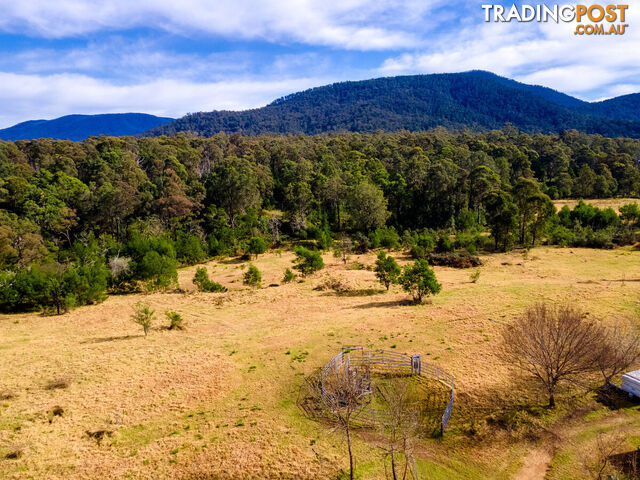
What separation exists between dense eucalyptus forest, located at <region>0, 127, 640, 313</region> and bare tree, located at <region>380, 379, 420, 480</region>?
35.6 meters

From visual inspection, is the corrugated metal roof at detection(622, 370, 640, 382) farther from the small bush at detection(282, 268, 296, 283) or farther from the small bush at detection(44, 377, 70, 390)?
the small bush at detection(282, 268, 296, 283)

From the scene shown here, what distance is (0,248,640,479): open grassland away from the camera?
16453 millimetres

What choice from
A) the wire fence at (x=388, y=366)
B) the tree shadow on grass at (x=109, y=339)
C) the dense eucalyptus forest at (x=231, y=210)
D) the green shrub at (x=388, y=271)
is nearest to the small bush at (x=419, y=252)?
the dense eucalyptus forest at (x=231, y=210)

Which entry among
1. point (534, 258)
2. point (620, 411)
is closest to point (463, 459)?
point (620, 411)

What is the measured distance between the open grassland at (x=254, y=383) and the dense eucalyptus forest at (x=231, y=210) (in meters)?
5.59

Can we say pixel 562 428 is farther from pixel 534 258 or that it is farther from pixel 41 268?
pixel 41 268

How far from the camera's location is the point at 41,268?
42000mm

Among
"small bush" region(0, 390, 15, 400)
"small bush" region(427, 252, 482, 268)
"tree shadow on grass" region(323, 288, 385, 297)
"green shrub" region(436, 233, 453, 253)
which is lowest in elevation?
"tree shadow on grass" region(323, 288, 385, 297)

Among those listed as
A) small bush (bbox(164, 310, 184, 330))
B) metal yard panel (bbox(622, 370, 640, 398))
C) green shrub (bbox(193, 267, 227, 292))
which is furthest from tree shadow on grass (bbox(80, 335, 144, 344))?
metal yard panel (bbox(622, 370, 640, 398))

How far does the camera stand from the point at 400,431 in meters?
14.1

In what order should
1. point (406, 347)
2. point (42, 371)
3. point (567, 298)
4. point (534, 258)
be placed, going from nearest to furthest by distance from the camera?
point (42, 371) → point (406, 347) → point (567, 298) → point (534, 258)

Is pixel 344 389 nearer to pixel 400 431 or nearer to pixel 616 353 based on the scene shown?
pixel 400 431

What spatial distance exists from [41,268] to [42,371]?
22264 millimetres

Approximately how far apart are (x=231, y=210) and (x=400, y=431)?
69097mm
